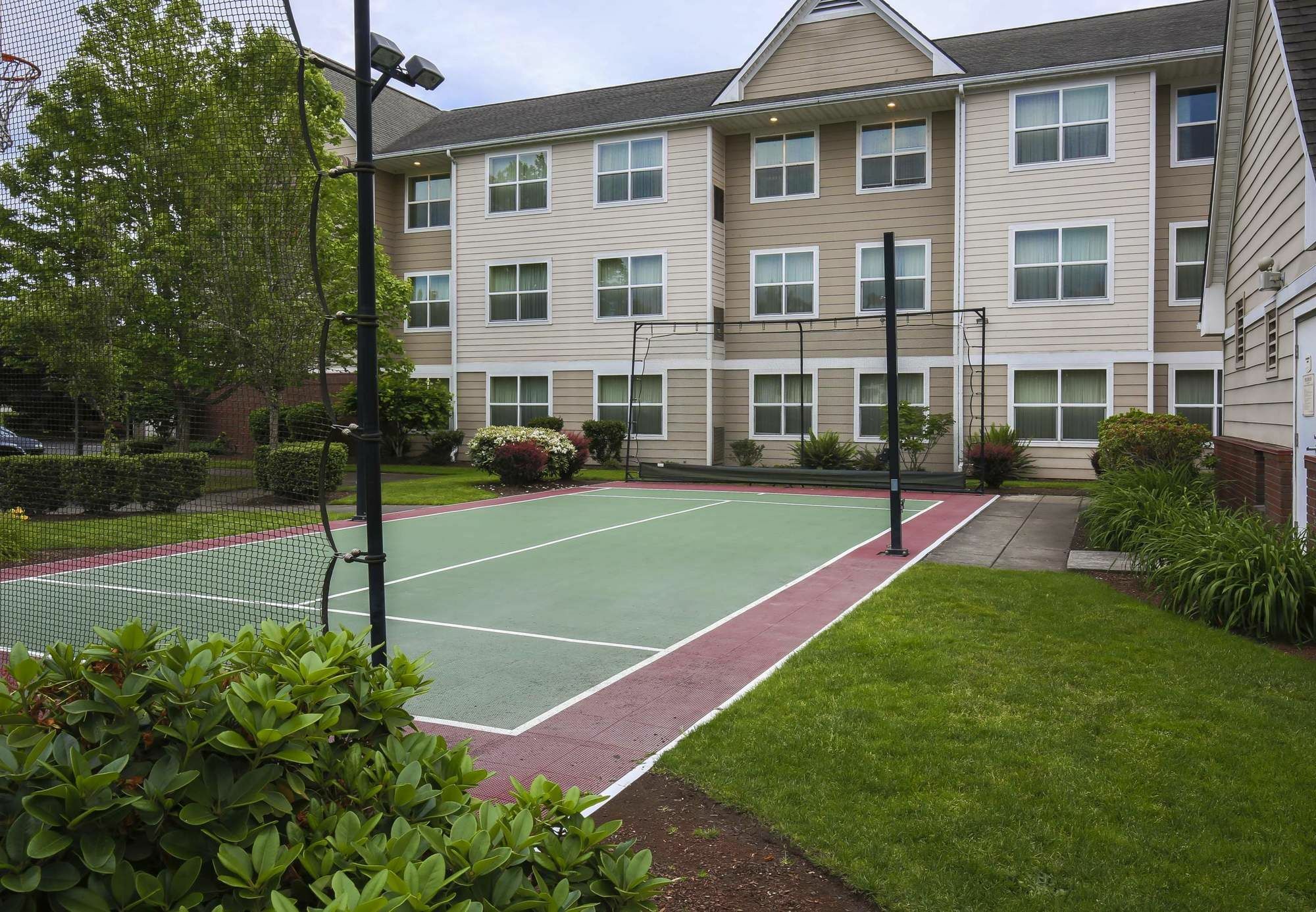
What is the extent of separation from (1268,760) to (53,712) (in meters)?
5.35

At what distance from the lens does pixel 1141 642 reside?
7480mm

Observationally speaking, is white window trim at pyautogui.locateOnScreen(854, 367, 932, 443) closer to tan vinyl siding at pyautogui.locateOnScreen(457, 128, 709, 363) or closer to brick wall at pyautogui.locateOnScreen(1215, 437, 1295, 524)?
tan vinyl siding at pyautogui.locateOnScreen(457, 128, 709, 363)

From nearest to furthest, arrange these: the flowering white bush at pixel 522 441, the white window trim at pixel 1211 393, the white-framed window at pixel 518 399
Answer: the white window trim at pixel 1211 393 → the flowering white bush at pixel 522 441 → the white-framed window at pixel 518 399

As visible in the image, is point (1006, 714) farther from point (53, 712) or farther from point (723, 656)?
point (53, 712)

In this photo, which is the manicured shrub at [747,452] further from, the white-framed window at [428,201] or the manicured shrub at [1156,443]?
the white-framed window at [428,201]

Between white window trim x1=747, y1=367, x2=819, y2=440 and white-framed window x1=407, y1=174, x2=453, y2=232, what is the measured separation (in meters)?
9.19

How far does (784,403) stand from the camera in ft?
83.5

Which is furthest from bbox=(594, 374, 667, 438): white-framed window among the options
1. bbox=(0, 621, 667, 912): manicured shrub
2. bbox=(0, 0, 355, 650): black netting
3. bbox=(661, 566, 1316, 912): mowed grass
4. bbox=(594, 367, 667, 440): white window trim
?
bbox=(0, 621, 667, 912): manicured shrub

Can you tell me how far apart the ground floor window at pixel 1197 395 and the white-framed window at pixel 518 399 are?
49.8 ft

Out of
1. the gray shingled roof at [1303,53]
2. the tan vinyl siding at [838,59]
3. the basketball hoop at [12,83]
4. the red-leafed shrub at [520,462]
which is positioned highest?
the tan vinyl siding at [838,59]

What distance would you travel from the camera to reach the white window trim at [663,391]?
84.8 feet

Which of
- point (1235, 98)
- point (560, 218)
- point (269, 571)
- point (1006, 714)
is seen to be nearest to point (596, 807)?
point (1006, 714)

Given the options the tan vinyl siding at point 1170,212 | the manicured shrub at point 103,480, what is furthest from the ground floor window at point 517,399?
the manicured shrub at point 103,480

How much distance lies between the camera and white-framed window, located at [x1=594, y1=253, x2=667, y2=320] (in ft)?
85.4
